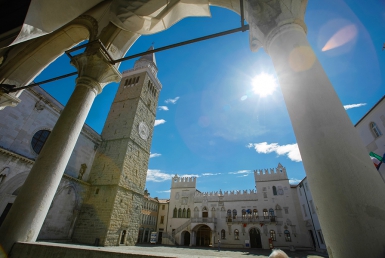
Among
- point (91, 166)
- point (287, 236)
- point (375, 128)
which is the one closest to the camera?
point (375, 128)

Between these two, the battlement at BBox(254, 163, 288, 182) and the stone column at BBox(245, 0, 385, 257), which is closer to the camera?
the stone column at BBox(245, 0, 385, 257)

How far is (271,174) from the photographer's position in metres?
28.8

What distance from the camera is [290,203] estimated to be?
25.8 meters

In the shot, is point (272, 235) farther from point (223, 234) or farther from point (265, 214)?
point (223, 234)

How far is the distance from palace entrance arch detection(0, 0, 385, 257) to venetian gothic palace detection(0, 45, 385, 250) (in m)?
8.16

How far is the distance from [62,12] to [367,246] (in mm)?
4690

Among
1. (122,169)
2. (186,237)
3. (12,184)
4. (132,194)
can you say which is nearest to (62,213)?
(12,184)

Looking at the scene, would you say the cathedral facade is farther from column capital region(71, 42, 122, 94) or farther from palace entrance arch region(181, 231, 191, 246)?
palace entrance arch region(181, 231, 191, 246)

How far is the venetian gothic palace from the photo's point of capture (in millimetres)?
10133

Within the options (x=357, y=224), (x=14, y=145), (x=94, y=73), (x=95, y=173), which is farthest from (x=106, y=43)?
(x=95, y=173)

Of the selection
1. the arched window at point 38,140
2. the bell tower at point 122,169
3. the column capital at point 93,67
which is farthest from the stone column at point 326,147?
the bell tower at point 122,169

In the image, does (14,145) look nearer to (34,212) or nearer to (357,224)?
(34,212)

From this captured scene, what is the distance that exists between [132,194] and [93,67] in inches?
552

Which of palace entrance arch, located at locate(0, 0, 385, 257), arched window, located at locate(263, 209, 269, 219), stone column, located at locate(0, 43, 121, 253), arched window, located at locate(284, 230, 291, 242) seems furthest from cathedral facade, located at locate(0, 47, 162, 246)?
arched window, located at locate(284, 230, 291, 242)
